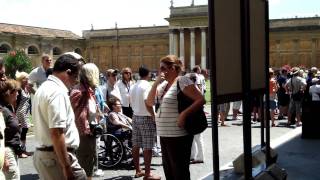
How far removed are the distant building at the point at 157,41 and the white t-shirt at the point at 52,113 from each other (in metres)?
69.0

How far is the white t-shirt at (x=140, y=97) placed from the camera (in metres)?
7.72

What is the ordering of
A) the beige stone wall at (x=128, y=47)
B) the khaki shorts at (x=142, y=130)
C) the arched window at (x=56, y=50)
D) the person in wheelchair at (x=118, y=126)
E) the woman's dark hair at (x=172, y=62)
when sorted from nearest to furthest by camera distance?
the woman's dark hair at (x=172, y=62) < the khaki shorts at (x=142, y=130) < the person in wheelchair at (x=118, y=126) < the arched window at (x=56, y=50) < the beige stone wall at (x=128, y=47)

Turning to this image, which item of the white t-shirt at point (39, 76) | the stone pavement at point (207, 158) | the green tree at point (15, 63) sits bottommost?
the stone pavement at point (207, 158)

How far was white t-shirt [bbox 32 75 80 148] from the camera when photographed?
3949 mm

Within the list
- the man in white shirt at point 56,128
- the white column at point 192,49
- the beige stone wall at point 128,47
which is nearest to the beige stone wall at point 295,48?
the white column at point 192,49

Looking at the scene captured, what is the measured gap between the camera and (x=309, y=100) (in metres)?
12.1

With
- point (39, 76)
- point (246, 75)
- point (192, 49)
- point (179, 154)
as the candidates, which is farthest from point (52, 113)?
point (192, 49)

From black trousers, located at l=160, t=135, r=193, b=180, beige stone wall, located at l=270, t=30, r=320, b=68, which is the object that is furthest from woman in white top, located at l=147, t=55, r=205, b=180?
beige stone wall, located at l=270, t=30, r=320, b=68

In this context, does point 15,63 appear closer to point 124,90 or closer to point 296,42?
point 124,90

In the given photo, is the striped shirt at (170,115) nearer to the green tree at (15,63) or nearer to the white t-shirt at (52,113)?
the white t-shirt at (52,113)

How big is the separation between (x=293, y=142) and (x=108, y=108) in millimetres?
4381

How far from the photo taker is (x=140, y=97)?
780 cm

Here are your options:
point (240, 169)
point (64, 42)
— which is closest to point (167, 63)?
point (240, 169)

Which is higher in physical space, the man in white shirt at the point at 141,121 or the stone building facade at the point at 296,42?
the stone building facade at the point at 296,42
